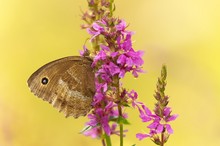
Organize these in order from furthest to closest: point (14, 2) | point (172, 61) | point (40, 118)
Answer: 1. point (14, 2)
2. point (172, 61)
3. point (40, 118)

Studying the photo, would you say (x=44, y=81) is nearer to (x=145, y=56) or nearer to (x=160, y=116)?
(x=160, y=116)

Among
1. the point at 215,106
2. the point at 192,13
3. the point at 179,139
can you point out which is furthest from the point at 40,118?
the point at 192,13

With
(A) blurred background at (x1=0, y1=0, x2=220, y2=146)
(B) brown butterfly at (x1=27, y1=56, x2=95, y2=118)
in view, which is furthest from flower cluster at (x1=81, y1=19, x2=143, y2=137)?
(A) blurred background at (x1=0, y1=0, x2=220, y2=146)

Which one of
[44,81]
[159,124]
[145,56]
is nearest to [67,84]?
[44,81]

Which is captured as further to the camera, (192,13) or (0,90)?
(192,13)

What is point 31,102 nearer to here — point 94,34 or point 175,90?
point 175,90

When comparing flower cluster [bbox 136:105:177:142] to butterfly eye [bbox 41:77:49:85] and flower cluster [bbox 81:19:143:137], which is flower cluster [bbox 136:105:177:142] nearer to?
flower cluster [bbox 81:19:143:137]

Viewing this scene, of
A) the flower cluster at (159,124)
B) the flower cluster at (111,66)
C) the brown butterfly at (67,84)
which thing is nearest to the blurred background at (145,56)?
the brown butterfly at (67,84)
